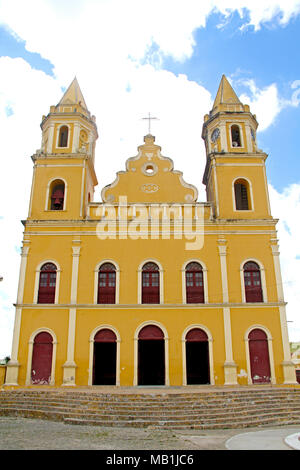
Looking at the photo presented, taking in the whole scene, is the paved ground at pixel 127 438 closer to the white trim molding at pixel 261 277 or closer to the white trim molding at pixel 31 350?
the white trim molding at pixel 31 350

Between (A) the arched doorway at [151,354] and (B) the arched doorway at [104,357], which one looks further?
(A) the arched doorway at [151,354]

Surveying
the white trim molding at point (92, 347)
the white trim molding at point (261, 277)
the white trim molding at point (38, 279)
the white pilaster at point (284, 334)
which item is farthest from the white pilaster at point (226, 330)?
the white trim molding at point (38, 279)

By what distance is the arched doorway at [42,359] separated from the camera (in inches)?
658

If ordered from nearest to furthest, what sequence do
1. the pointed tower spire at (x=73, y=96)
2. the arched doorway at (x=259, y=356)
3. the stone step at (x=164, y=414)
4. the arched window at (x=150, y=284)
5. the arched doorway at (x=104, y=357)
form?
the stone step at (x=164, y=414) < the arched doorway at (x=259, y=356) < the arched doorway at (x=104, y=357) < the arched window at (x=150, y=284) < the pointed tower spire at (x=73, y=96)

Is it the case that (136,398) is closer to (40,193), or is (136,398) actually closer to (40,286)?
(40,286)

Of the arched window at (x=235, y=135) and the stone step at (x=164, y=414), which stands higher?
the arched window at (x=235, y=135)

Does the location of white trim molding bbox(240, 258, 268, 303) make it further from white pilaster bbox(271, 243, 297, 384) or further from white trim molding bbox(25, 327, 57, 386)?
white trim molding bbox(25, 327, 57, 386)

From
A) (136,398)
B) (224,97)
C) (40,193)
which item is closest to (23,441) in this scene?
(136,398)

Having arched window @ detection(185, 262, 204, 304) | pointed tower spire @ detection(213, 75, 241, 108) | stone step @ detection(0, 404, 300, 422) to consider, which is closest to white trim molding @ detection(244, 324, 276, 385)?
arched window @ detection(185, 262, 204, 304)

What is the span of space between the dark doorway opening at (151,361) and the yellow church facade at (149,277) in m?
0.05

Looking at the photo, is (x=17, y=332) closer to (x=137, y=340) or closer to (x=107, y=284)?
(x=107, y=284)

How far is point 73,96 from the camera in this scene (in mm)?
22797

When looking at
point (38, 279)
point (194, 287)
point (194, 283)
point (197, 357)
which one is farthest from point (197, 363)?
point (38, 279)

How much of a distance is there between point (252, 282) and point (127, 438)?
1117 centimetres
